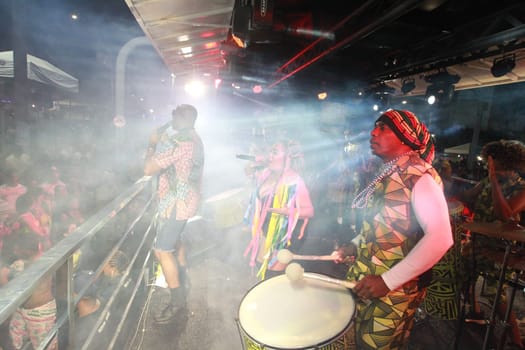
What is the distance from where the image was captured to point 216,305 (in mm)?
3496

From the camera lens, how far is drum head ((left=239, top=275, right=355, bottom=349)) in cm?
165

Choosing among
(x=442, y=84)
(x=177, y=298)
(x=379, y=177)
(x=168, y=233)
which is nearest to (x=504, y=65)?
(x=442, y=84)

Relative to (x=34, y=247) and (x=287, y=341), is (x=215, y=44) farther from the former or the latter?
(x=287, y=341)

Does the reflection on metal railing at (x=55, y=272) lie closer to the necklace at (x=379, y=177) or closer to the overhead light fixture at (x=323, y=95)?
the necklace at (x=379, y=177)

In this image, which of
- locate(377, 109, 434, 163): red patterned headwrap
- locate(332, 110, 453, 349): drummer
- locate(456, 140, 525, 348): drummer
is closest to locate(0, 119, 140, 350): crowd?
locate(332, 110, 453, 349): drummer

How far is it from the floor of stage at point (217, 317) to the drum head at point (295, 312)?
186 millimetres

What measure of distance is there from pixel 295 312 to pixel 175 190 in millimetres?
1965

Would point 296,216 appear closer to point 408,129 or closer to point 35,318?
point 408,129

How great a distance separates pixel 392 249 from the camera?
1866mm

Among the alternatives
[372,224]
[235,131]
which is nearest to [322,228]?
[372,224]

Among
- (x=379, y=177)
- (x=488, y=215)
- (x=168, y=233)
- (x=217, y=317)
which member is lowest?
(x=217, y=317)

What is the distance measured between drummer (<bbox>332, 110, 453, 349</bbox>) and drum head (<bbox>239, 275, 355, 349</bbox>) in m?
0.19

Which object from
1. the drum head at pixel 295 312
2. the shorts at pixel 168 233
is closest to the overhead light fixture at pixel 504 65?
the drum head at pixel 295 312

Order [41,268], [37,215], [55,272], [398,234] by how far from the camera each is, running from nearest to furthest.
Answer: [41,268] → [55,272] → [398,234] → [37,215]
